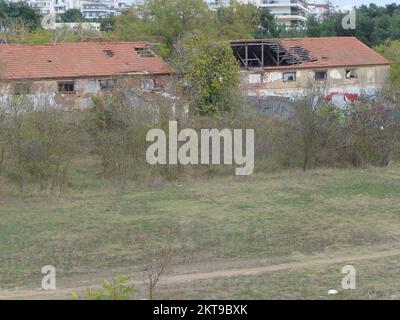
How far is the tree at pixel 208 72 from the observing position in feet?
83.4

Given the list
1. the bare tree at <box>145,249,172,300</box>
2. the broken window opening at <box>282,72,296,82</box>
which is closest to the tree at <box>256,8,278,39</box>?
the broken window opening at <box>282,72,296,82</box>

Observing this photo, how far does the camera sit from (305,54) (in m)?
35.9

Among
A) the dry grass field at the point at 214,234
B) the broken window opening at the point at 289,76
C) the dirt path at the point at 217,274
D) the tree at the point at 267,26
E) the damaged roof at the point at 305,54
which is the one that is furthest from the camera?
the tree at the point at 267,26

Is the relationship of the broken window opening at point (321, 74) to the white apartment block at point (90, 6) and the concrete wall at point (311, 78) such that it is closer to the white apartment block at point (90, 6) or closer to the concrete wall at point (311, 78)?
the concrete wall at point (311, 78)

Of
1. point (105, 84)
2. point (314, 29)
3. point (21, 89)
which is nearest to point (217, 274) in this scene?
point (21, 89)

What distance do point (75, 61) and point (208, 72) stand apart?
7.62 meters

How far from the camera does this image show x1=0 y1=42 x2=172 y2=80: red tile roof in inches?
1150

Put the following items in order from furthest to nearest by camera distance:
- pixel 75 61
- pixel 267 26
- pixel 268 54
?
pixel 267 26
pixel 268 54
pixel 75 61

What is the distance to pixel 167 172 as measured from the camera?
1933 cm

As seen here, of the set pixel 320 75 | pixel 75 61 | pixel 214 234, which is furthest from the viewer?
pixel 320 75

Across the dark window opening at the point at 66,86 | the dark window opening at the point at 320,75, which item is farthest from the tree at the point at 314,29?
the dark window opening at the point at 66,86

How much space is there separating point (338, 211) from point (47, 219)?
628 centimetres

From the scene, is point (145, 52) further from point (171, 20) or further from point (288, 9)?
point (288, 9)
